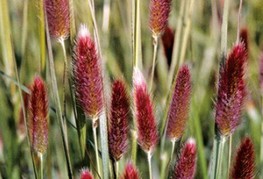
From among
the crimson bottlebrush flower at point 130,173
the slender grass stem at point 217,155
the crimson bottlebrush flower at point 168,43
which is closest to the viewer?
the crimson bottlebrush flower at point 130,173

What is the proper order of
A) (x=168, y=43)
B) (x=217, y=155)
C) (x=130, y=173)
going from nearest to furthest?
1. (x=130, y=173)
2. (x=217, y=155)
3. (x=168, y=43)

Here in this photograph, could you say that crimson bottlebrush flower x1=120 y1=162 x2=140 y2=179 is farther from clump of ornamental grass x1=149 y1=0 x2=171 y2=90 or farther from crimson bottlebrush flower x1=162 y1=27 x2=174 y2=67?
crimson bottlebrush flower x1=162 y1=27 x2=174 y2=67

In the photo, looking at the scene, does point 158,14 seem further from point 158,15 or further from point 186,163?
point 186,163

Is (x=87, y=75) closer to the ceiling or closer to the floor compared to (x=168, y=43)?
closer to the floor

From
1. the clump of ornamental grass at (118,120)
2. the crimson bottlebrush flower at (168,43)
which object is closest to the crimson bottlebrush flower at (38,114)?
the clump of ornamental grass at (118,120)

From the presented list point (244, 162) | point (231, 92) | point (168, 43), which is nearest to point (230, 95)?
point (231, 92)

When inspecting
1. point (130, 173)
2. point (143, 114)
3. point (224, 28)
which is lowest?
point (130, 173)

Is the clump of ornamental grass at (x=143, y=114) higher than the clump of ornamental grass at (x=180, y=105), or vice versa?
the clump of ornamental grass at (x=180, y=105)

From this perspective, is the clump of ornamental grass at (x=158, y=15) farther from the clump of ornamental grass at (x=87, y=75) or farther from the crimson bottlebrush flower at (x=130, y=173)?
the crimson bottlebrush flower at (x=130, y=173)
